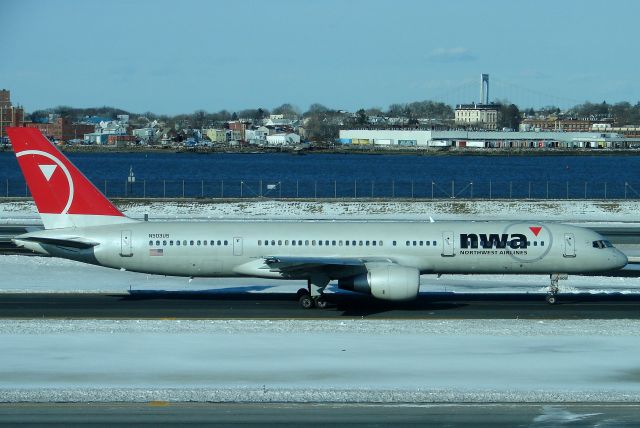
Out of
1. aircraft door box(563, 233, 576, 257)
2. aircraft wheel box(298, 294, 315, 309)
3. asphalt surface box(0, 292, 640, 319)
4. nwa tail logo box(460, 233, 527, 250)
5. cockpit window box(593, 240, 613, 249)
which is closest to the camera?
asphalt surface box(0, 292, 640, 319)

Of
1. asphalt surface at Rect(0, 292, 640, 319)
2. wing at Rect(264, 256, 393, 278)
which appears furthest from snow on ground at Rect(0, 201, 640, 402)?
wing at Rect(264, 256, 393, 278)

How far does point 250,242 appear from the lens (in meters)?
37.8

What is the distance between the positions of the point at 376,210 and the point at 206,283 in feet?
113

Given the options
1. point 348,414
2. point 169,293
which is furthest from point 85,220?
point 348,414

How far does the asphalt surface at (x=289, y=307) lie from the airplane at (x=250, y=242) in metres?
1.12

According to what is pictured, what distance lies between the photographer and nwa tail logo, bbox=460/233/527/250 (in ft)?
125

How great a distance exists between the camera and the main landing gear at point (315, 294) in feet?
120

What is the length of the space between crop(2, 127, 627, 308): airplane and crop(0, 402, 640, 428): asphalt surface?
1468cm

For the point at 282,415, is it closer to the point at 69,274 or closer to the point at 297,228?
the point at 297,228

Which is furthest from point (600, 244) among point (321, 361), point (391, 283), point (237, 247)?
point (321, 361)

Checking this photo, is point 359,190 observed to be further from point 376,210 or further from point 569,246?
point 569,246

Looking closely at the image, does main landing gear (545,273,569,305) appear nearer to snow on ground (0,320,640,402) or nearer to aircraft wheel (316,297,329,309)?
snow on ground (0,320,640,402)

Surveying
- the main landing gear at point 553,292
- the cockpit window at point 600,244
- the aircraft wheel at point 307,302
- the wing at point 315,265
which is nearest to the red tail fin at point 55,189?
the wing at point 315,265

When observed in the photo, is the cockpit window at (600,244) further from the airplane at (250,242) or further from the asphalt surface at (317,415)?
the asphalt surface at (317,415)
